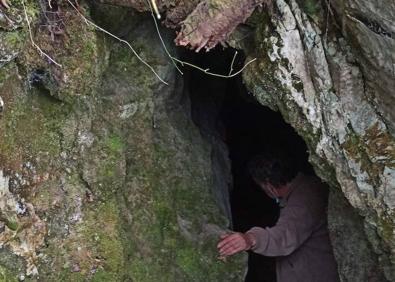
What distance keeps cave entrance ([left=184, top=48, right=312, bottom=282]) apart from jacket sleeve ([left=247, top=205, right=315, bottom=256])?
1.09m

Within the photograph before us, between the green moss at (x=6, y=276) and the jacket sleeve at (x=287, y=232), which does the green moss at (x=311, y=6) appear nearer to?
the jacket sleeve at (x=287, y=232)

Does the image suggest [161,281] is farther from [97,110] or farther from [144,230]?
[97,110]

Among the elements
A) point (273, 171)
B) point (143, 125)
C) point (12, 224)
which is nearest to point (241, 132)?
point (273, 171)

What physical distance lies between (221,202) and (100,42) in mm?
1957

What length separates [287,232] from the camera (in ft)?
15.5

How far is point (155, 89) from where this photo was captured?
14.9 ft

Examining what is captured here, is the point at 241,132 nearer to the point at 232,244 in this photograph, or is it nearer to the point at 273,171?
the point at 273,171

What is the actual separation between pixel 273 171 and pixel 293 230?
0.47 metres

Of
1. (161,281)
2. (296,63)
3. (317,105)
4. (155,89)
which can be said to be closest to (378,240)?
(317,105)

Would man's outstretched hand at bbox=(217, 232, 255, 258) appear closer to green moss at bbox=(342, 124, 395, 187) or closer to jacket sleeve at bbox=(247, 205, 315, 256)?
jacket sleeve at bbox=(247, 205, 315, 256)

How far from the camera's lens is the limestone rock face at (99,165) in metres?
3.65

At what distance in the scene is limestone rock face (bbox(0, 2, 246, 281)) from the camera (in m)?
3.65

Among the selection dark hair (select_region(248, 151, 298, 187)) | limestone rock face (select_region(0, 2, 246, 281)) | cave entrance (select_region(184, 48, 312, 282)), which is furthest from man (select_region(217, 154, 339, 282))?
cave entrance (select_region(184, 48, 312, 282))

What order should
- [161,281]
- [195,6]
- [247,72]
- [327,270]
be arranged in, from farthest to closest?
[327,270] → [161,281] → [247,72] → [195,6]
